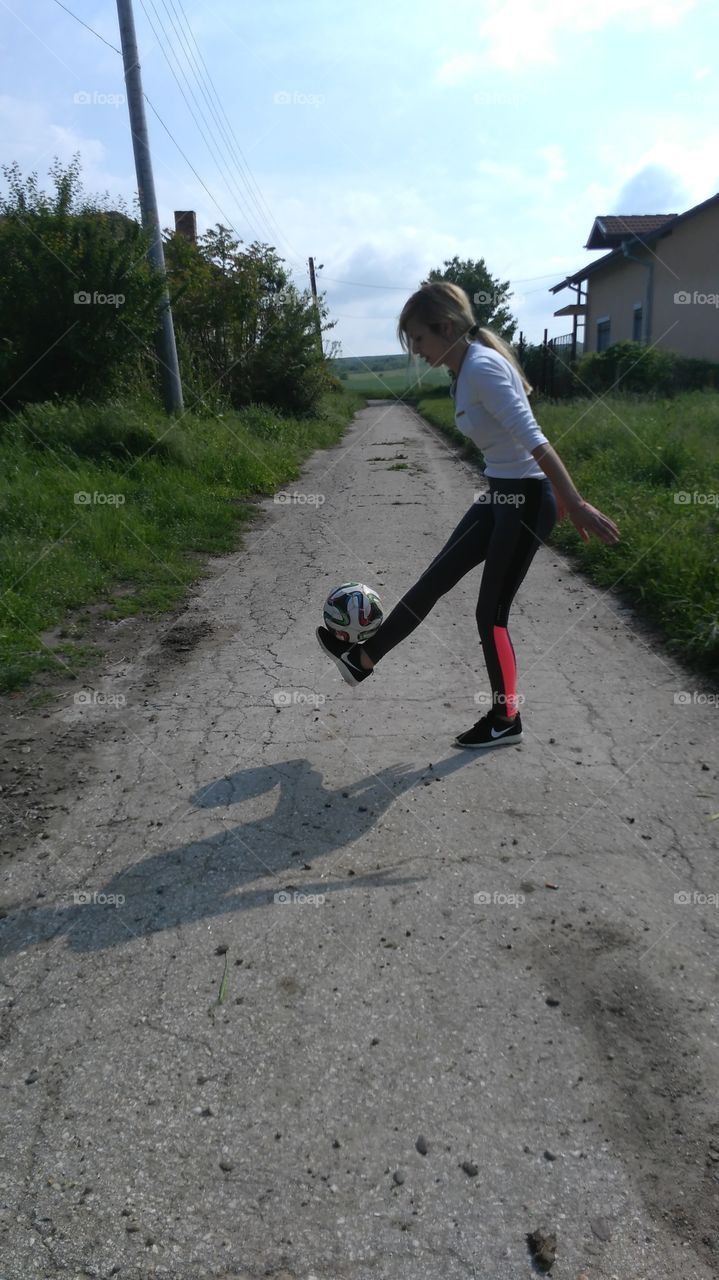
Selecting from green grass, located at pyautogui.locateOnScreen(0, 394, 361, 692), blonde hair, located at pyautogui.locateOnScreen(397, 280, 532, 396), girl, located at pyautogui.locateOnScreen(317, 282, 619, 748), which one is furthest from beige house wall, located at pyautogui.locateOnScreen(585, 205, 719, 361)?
girl, located at pyautogui.locateOnScreen(317, 282, 619, 748)

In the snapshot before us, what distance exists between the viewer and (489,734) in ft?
13.0

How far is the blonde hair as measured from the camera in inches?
141

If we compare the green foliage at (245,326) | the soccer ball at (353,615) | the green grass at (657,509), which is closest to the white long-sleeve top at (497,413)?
the soccer ball at (353,615)

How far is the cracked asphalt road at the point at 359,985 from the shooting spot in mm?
1829

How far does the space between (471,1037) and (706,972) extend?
0.74m

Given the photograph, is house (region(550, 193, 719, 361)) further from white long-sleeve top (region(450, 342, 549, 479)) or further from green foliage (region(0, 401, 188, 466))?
Result: white long-sleeve top (region(450, 342, 549, 479))

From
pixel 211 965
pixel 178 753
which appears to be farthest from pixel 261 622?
pixel 211 965

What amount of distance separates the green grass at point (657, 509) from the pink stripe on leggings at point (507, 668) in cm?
148

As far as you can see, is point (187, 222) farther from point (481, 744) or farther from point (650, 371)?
point (481, 744)

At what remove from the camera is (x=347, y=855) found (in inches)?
123

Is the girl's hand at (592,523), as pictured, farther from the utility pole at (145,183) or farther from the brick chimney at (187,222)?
the brick chimney at (187,222)

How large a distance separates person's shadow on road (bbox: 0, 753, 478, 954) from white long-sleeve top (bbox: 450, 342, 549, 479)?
1.34 m

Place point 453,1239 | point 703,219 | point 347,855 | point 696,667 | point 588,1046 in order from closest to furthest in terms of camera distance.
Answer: point 453,1239
point 588,1046
point 347,855
point 696,667
point 703,219

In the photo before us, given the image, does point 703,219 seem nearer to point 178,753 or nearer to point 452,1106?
point 178,753
